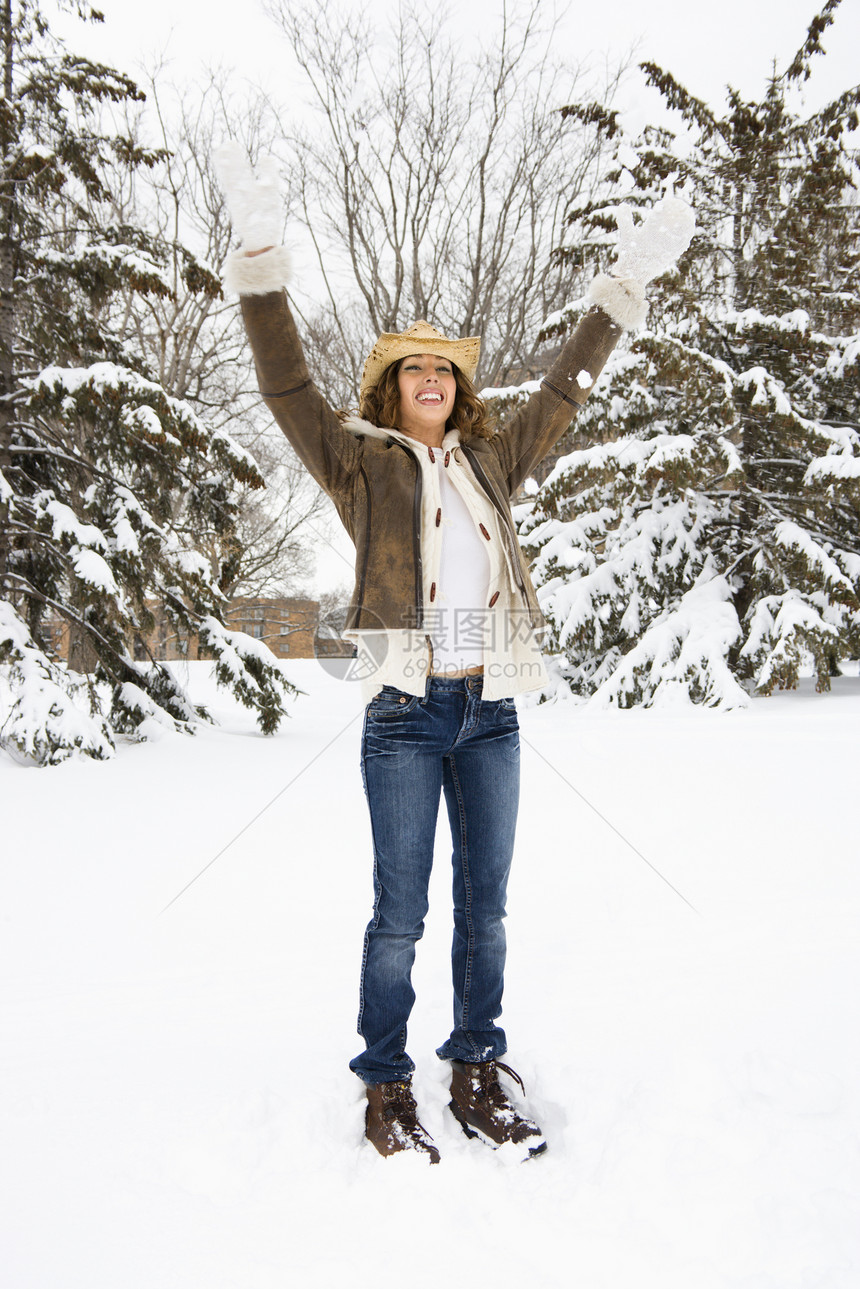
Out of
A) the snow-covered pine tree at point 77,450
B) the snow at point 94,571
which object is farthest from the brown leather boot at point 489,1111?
the snow at point 94,571

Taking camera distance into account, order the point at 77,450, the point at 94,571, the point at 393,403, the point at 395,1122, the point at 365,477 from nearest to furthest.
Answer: the point at 395,1122 → the point at 365,477 → the point at 393,403 → the point at 94,571 → the point at 77,450

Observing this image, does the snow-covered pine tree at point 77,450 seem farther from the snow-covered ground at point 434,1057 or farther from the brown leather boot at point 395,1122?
the brown leather boot at point 395,1122

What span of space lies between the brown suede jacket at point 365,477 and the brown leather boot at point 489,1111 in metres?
1.08

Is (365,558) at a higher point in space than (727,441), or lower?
lower

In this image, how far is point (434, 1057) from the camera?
2115 mm

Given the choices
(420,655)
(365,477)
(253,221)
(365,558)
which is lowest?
(420,655)

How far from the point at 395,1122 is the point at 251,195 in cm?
198

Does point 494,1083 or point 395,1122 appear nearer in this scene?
point 395,1122

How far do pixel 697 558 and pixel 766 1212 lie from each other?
7.59 meters

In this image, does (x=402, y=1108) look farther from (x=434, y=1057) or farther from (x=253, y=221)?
(x=253, y=221)

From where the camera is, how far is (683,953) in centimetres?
267

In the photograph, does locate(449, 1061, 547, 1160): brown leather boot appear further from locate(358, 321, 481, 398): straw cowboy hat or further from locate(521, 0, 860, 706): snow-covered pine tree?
locate(521, 0, 860, 706): snow-covered pine tree

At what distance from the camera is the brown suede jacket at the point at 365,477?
5.60 feet

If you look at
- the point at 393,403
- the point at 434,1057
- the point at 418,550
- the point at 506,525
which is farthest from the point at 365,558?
the point at 434,1057
